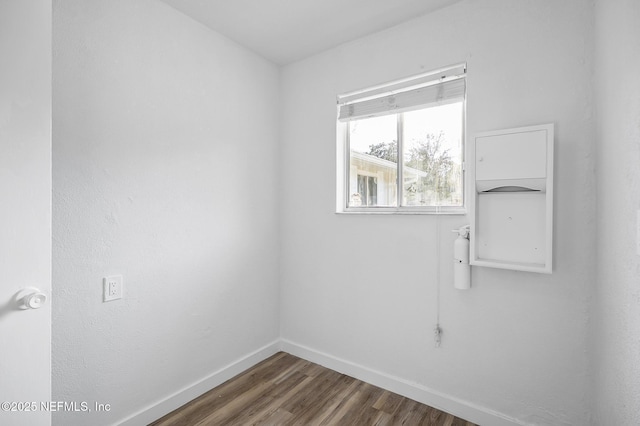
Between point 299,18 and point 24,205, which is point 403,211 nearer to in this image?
point 299,18

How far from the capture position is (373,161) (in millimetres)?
2381

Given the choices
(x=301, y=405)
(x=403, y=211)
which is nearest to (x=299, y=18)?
(x=403, y=211)

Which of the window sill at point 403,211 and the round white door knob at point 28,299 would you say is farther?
the window sill at point 403,211

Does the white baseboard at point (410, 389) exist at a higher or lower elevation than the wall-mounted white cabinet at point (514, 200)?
lower

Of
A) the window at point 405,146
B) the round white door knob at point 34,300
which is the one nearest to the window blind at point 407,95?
the window at point 405,146

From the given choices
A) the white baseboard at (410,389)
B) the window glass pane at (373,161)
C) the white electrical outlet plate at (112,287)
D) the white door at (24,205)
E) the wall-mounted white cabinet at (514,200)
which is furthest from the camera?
the window glass pane at (373,161)

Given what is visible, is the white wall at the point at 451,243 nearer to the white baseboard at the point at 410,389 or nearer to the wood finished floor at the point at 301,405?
the white baseboard at the point at 410,389

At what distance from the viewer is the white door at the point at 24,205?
3.29 ft

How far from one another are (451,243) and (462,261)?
15cm

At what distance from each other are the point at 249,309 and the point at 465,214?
1.79 meters

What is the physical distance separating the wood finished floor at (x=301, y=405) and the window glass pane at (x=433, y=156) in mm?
1358

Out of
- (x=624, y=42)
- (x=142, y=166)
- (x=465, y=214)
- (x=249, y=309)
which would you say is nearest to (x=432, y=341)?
(x=465, y=214)

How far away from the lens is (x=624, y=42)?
112 centimetres

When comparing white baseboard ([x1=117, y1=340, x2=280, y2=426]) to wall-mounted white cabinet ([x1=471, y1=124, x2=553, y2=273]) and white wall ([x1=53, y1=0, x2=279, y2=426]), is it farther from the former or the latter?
wall-mounted white cabinet ([x1=471, y1=124, x2=553, y2=273])
